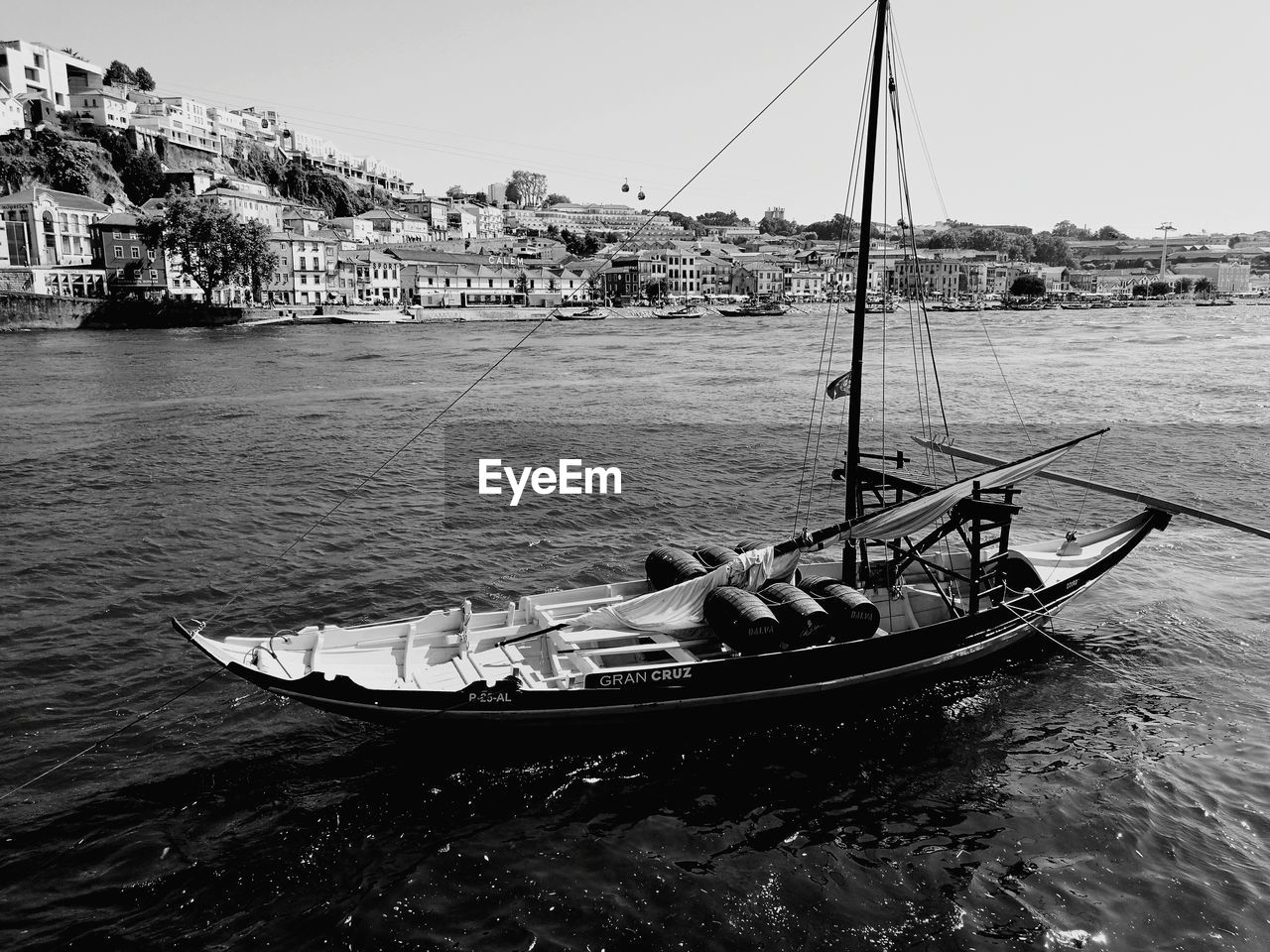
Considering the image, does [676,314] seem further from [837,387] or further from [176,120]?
[837,387]

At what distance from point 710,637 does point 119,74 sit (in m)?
220

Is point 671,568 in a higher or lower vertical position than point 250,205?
lower

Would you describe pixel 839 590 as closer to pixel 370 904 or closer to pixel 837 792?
pixel 837 792

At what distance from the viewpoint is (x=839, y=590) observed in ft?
49.0

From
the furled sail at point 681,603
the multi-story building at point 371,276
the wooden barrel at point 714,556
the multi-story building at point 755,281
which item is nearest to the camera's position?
the furled sail at point 681,603

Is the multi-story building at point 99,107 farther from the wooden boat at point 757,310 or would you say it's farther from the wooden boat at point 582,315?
the wooden boat at point 757,310

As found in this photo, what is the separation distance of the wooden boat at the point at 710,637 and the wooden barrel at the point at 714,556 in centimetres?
4

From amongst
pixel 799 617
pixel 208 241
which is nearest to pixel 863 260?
pixel 799 617

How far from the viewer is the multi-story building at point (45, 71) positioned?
462 ft

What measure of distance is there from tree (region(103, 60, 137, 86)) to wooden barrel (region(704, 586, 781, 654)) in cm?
20952

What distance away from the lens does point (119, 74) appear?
184625 mm

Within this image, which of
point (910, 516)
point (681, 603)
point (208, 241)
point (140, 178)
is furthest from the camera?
point (140, 178)

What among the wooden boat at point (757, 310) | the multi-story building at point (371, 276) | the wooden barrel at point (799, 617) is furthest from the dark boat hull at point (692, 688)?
the wooden boat at point (757, 310)

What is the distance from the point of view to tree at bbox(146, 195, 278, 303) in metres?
105
